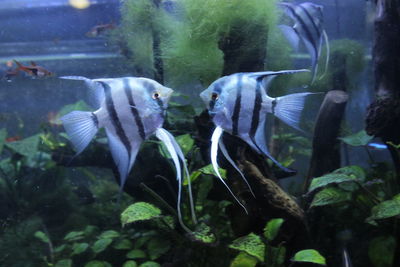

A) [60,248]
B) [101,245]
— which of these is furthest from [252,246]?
[60,248]

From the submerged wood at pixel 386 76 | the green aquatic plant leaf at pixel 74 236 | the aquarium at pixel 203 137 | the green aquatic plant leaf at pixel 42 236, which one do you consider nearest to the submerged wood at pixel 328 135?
the aquarium at pixel 203 137

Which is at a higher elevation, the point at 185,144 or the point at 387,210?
the point at 185,144

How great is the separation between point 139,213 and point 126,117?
994mm

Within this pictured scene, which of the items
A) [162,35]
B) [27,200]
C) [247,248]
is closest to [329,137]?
[247,248]

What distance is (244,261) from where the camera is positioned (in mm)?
2396

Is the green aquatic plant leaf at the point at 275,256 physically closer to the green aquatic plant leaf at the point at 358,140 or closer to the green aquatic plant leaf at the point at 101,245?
the green aquatic plant leaf at the point at 101,245

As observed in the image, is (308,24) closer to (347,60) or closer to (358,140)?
(358,140)

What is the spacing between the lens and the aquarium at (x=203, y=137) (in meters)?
1.89

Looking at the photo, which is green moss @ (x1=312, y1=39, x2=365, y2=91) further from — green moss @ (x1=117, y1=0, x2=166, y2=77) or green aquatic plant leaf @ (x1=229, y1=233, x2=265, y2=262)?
green aquatic plant leaf @ (x1=229, y1=233, x2=265, y2=262)

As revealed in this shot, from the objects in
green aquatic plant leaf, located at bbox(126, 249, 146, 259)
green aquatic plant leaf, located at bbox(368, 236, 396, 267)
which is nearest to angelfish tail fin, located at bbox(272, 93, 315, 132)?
green aquatic plant leaf, located at bbox(368, 236, 396, 267)

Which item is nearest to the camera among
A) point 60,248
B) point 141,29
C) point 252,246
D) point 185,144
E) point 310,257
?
point 310,257

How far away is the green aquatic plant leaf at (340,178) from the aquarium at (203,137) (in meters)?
0.01

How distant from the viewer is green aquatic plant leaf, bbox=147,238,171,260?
9.09ft

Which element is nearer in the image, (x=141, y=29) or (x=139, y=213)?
(x=139, y=213)
